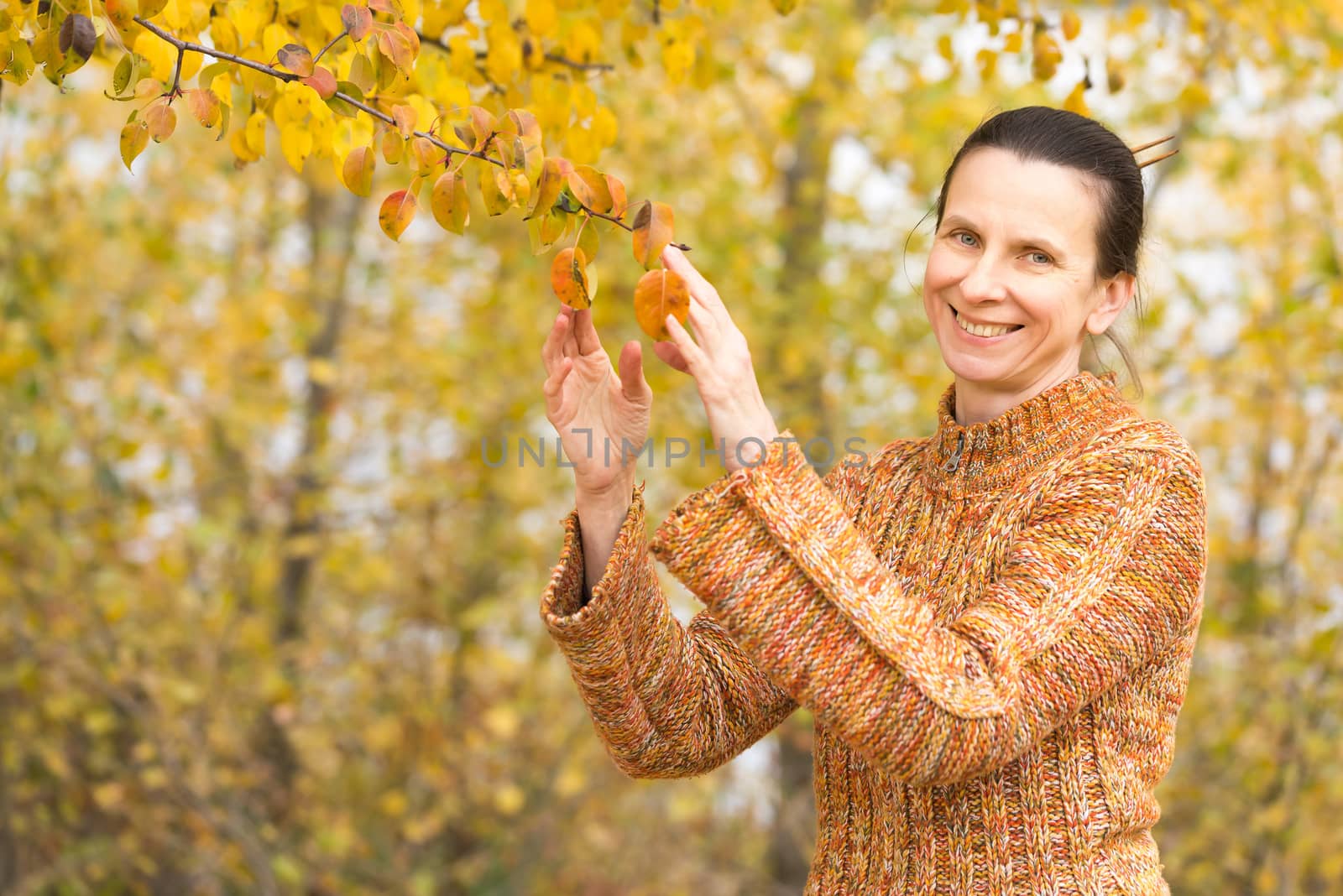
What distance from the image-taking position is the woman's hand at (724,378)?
Result: 3.75 feet

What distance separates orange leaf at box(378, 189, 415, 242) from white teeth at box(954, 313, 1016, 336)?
59 centimetres

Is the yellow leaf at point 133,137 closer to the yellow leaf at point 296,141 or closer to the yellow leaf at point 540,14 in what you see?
the yellow leaf at point 296,141

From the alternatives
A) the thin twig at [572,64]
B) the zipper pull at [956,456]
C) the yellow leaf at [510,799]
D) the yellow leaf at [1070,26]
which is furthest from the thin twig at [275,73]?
the yellow leaf at [510,799]

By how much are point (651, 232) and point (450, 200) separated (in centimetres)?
21

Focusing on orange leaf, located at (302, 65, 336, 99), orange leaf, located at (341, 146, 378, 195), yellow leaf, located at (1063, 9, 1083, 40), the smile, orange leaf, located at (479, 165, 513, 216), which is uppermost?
yellow leaf, located at (1063, 9, 1083, 40)

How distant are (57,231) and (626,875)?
297 cm

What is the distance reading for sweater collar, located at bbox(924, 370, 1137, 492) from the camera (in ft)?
4.42

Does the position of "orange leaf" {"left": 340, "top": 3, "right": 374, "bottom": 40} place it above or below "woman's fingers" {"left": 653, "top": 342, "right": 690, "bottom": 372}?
above

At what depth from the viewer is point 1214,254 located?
4.14 meters

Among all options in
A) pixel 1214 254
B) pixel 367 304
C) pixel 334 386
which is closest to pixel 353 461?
pixel 334 386

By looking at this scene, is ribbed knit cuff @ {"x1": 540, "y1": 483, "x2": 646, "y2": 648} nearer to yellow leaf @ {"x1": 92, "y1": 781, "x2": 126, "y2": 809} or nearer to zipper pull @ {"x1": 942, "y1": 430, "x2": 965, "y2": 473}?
zipper pull @ {"x1": 942, "y1": 430, "x2": 965, "y2": 473}

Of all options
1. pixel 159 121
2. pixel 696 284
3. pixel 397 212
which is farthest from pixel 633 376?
pixel 159 121

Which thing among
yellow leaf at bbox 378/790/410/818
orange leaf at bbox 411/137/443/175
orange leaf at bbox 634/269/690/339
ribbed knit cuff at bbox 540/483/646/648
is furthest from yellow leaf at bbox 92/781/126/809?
orange leaf at bbox 634/269/690/339

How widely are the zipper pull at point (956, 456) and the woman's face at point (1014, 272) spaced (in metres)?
0.07
